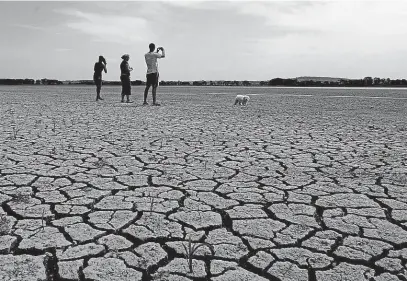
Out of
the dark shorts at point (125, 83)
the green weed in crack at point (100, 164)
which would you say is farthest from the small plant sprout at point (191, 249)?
the dark shorts at point (125, 83)

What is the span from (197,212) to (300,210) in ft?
2.32

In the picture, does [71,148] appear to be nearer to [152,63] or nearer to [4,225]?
[4,225]

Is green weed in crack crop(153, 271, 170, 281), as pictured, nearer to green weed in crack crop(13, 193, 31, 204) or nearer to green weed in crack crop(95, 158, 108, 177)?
green weed in crack crop(13, 193, 31, 204)

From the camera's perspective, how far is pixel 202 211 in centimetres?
251

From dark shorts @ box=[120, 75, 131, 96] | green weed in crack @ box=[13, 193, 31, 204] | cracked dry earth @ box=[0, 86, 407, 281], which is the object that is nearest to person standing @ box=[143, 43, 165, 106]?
dark shorts @ box=[120, 75, 131, 96]

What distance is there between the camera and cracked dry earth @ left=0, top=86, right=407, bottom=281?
5.90 feet

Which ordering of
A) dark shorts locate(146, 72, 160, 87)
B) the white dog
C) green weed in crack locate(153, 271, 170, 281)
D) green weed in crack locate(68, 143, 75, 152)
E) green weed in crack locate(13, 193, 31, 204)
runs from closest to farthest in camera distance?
green weed in crack locate(153, 271, 170, 281) → green weed in crack locate(13, 193, 31, 204) → green weed in crack locate(68, 143, 75, 152) → dark shorts locate(146, 72, 160, 87) → the white dog

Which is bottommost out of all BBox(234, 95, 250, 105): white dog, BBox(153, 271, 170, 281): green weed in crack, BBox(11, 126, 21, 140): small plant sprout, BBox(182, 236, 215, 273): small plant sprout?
BBox(153, 271, 170, 281): green weed in crack

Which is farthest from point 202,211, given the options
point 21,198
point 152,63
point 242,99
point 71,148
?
point 242,99

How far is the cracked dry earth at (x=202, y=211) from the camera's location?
70.7 inches

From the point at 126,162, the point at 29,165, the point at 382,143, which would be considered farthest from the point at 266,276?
the point at 382,143

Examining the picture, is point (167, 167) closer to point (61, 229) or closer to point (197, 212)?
point (197, 212)

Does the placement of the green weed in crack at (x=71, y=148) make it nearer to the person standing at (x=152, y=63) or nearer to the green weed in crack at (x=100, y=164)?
the green weed in crack at (x=100, y=164)

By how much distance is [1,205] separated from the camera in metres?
2.54
